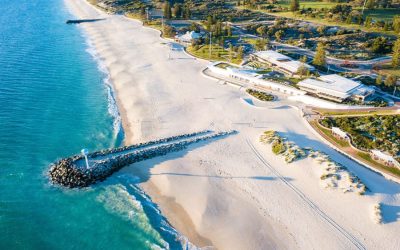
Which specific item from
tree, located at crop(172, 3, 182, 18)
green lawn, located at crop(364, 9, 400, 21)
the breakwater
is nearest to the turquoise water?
the breakwater

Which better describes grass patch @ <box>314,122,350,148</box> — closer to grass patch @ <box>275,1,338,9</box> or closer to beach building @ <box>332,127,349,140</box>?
beach building @ <box>332,127,349,140</box>

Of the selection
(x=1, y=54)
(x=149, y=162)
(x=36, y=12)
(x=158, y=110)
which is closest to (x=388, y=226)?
(x=149, y=162)

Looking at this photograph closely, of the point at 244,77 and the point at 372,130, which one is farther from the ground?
the point at 244,77

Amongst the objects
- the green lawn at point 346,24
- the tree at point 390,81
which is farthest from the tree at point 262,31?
the tree at point 390,81

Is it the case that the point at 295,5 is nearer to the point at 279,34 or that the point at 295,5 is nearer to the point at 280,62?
the point at 279,34

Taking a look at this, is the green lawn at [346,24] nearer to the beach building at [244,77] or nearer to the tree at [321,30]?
the tree at [321,30]

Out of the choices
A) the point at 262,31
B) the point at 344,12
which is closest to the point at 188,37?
the point at 262,31

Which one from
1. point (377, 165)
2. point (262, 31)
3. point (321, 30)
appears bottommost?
point (377, 165)
